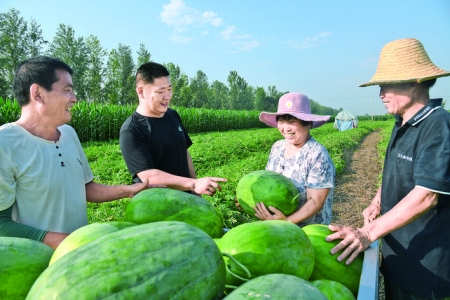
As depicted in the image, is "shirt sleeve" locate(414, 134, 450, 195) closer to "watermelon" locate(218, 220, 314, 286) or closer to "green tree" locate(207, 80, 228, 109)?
"watermelon" locate(218, 220, 314, 286)

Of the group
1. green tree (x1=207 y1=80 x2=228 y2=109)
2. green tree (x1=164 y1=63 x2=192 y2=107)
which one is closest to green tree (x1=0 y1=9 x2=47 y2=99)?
green tree (x1=164 y1=63 x2=192 y2=107)

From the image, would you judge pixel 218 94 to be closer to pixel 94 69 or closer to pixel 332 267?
pixel 94 69

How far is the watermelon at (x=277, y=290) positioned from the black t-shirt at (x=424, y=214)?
1.41 metres

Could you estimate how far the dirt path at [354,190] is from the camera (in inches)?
317

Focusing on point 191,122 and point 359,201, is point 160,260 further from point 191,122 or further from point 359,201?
point 191,122

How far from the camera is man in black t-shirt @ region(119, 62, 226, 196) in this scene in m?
3.25

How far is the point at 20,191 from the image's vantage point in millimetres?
2135

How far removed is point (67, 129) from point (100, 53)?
195 ft

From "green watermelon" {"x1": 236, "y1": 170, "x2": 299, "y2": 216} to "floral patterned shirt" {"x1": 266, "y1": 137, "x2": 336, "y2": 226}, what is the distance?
518 mm

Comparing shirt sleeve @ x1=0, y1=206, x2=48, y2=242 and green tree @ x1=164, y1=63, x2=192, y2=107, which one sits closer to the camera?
shirt sleeve @ x1=0, y1=206, x2=48, y2=242

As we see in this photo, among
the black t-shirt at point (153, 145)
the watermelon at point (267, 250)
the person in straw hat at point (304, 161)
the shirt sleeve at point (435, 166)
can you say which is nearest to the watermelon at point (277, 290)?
the watermelon at point (267, 250)

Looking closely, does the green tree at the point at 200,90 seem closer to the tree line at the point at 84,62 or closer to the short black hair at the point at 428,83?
the tree line at the point at 84,62

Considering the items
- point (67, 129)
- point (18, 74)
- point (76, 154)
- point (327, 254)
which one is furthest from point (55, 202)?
point (327, 254)

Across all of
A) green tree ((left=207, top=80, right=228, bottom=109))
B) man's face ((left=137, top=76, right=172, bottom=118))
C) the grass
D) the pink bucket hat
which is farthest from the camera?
green tree ((left=207, top=80, right=228, bottom=109))
